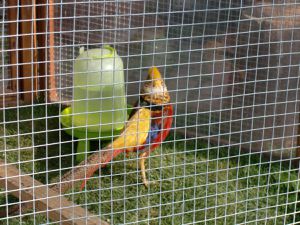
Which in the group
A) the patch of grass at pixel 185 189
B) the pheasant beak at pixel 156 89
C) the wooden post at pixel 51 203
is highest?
the pheasant beak at pixel 156 89

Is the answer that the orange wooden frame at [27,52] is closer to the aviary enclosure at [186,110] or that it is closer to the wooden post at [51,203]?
the aviary enclosure at [186,110]

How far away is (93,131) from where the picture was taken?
3.13 meters

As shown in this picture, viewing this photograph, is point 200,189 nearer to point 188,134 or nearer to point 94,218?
point 188,134

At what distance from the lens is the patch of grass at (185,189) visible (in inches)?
96.0

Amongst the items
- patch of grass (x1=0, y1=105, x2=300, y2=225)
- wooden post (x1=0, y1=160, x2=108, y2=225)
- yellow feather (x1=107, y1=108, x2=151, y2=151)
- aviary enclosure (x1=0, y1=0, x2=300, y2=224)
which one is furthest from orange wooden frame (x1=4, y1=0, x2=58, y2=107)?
wooden post (x1=0, y1=160, x2=108, y2=225)

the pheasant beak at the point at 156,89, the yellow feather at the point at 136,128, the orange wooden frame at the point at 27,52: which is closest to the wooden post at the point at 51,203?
the yellow feather at the point at 136,128

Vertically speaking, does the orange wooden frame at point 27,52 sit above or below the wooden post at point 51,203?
above

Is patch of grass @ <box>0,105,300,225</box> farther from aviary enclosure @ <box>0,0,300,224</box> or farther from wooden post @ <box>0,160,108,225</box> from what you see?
wooden post @ <box>0,160,108,225</box>

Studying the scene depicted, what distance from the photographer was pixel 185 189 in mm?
2566

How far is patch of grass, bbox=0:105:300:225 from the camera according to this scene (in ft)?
8.00

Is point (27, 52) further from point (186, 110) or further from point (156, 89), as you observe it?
point (186, 110)

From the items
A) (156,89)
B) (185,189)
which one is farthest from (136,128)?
(185,189)

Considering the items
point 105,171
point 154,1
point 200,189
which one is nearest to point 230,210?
point 200,189

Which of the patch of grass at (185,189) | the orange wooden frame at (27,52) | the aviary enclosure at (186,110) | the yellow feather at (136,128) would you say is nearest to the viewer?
the patch of grass at (185,189)
